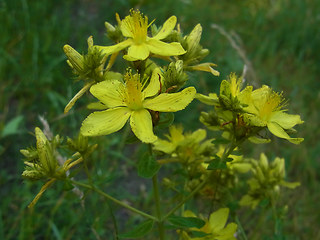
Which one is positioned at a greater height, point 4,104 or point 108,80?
point 108,80

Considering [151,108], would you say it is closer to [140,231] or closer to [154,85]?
[154,85]

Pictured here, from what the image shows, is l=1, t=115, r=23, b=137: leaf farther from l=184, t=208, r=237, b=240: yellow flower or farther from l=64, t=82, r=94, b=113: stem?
l=184, t=208, r=237, b=240: yellow flower

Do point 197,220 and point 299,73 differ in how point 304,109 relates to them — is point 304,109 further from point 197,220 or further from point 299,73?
point 197,220

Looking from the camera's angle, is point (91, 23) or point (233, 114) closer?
point (233, 114)

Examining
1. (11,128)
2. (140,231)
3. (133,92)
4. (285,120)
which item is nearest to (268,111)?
(285,120)

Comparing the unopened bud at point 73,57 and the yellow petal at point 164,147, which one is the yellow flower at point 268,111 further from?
the unopened bud at point 73,57

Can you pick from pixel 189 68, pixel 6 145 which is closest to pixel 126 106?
pixel 189 68

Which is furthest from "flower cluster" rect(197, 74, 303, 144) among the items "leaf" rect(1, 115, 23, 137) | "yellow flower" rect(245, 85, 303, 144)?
"leaf" rect(1, 115, 23, 137)
